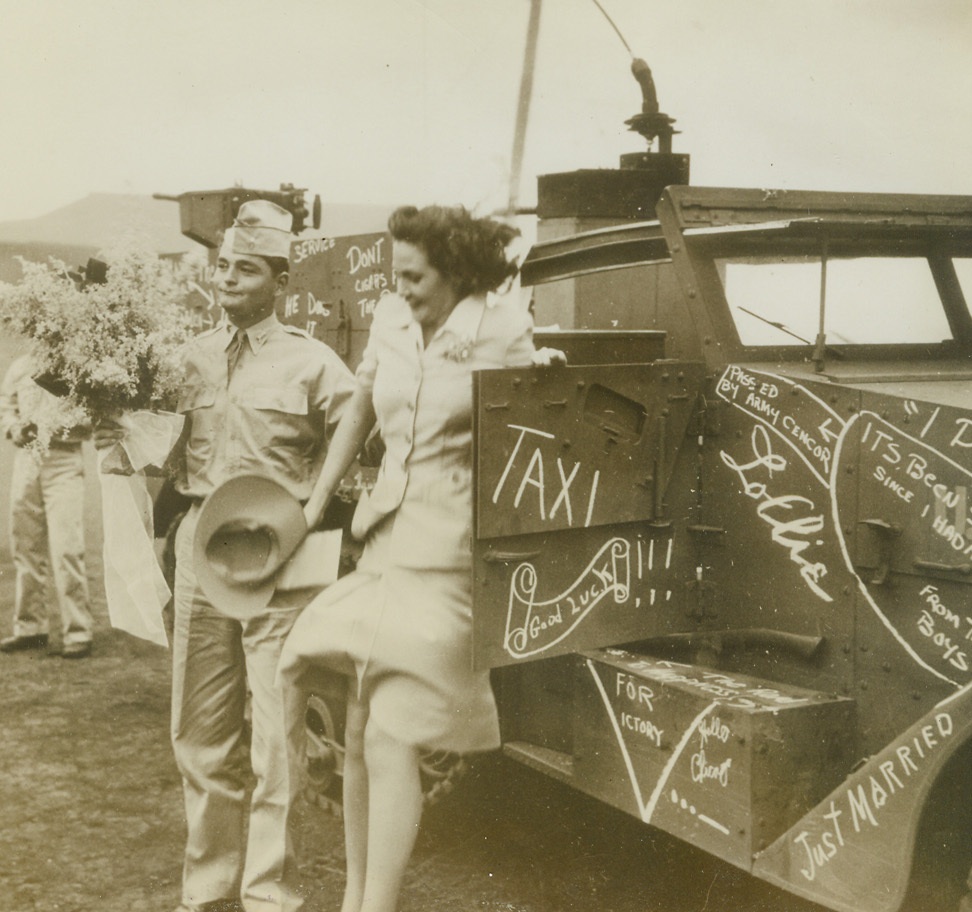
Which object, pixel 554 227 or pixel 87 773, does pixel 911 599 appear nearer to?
pixel 87 773

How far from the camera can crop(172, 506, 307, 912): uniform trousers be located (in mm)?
3859

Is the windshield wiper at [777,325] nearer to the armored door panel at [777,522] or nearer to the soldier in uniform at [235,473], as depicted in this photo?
the armored door panel at [777,522]

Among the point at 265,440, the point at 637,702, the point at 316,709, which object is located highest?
the point at 265,440

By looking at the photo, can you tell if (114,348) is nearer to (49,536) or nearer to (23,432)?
(23,432)

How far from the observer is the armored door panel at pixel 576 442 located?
11.4 ft

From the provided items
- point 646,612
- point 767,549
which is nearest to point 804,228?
point 767,549

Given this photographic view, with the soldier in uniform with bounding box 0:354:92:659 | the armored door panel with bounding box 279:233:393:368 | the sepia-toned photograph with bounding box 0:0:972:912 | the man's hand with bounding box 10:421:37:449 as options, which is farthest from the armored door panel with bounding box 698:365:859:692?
the soldier in uniform with bounding box 0:354:92:659

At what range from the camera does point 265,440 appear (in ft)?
13.2

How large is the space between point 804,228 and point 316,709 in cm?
256

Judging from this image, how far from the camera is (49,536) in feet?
24.2

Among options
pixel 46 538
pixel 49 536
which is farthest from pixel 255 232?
pixel 46 538

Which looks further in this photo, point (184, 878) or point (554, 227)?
point (554, 227)

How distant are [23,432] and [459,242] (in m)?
4.20

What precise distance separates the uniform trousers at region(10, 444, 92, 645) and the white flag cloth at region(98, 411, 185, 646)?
3137 mm
